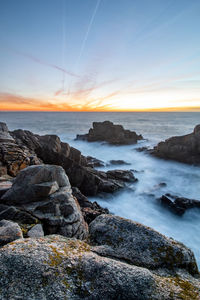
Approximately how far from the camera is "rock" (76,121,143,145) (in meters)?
59.5

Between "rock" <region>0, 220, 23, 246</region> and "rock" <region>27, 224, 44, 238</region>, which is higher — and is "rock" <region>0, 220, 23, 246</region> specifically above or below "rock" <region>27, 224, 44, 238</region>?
above

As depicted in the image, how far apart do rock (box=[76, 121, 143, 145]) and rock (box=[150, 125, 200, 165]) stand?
1858 centimetres

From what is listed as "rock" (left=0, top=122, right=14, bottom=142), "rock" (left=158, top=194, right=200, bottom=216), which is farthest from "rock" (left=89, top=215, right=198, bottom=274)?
"rock" (left=158, top=194, right=200, bottom=216)

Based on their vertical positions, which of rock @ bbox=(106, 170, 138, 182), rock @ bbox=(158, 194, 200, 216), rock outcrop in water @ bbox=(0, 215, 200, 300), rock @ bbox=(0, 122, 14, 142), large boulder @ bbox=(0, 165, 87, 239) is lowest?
rock @ bbox=(158, 194, 200, 216)

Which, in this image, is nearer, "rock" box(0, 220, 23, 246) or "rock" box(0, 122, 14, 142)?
"rock" box(0, 220, 23, 246)

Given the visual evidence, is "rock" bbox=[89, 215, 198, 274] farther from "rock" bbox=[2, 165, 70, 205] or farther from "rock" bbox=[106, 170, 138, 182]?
"rock" bbox=[106, 170, 138, 182]

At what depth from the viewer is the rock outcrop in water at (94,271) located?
9.92ft

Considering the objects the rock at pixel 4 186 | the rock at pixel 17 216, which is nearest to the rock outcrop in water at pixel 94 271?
the rock at pixel 17 216

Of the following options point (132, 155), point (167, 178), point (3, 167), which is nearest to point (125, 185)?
point (167, 178)

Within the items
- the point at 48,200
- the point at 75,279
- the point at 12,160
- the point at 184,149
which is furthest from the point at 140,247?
the point at 184,149

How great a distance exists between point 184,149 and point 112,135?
94.1 feet

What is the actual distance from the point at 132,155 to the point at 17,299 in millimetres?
44934

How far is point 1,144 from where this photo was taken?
1557 centimetres

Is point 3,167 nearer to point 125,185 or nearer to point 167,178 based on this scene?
point 125,185
